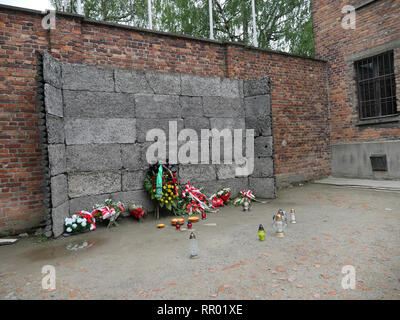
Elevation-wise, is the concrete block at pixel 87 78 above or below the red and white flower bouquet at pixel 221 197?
above

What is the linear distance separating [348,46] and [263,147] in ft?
18.0

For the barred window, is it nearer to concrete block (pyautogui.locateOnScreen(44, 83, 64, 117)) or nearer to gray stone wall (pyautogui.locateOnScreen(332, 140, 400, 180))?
gray stone wall (pyautogui.locateOnScreen(332, 140, 400, 180))

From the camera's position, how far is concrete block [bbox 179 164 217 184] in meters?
6.36

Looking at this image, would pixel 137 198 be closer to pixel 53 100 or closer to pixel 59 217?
pixel 59 217

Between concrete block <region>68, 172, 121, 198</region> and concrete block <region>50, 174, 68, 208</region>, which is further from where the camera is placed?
concrete block <region>68, 172, 121, 198</region>

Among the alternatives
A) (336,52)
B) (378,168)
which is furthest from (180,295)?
(336,52)

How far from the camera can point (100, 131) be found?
545 centimetres

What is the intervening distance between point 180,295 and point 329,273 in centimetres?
160

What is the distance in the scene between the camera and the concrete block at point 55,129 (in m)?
4.50

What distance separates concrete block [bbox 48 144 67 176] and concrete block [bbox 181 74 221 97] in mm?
2985

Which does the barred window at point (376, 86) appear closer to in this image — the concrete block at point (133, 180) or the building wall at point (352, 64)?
the building wall at point (352, 64)

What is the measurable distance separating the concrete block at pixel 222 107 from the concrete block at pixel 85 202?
3.14m

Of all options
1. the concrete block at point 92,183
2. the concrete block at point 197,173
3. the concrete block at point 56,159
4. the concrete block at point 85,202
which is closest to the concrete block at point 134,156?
the concrete block at point 92,183

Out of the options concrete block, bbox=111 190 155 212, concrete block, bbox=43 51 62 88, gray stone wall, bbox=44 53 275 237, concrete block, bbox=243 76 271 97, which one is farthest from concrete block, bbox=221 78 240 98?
concrete block, bbox=43 51 62 88
